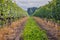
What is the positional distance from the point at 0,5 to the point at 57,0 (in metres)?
10.4

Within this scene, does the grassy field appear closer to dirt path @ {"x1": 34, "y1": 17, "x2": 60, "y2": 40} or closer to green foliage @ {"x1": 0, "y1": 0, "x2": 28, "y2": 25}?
dirt path @ {"x1": 34, "y1": 17, "x2": 60, "y2": 40}

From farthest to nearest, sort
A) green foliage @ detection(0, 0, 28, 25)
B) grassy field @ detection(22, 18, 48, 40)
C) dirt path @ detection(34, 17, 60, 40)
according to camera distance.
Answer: green foliage @ detection(0, 0, 28, 25) → dirt path @ detection(34, 17, 60, 40) → grassy field @ detection(22, 18, 48, 40)

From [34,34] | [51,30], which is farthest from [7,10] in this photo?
[34,34]

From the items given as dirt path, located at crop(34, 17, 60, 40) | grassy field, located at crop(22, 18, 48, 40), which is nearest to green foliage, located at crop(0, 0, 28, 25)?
grassy field, located at crop(22, 18, 48, 40)

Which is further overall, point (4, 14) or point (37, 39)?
point (4, 14)

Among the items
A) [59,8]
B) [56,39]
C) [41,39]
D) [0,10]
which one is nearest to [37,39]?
[41,39]

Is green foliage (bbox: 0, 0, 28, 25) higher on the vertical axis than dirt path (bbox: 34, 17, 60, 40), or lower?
higher

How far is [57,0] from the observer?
33.3m

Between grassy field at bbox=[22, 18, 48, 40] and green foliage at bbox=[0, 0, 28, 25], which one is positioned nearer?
grassy field at bbox=[22, 18, 48, 40]

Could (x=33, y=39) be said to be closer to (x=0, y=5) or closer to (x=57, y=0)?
(x=0, y=5)

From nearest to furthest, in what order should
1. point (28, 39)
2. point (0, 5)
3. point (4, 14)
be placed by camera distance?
point (28, 39)
point (0, 5)
point (4, 14)

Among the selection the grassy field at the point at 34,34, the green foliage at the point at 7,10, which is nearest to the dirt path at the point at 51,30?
the grassy field at the point at 34,34

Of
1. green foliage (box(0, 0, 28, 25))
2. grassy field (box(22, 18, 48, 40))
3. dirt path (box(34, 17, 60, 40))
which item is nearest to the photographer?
grassy field (box(22, 18, 48, 40))

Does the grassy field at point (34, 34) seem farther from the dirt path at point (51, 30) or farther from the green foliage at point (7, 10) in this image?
the green foliage at point (7, 10)
